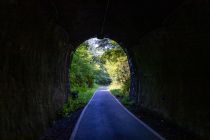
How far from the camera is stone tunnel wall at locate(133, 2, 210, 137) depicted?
834cm

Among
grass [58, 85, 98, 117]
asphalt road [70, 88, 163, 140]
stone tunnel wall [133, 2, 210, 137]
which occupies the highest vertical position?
stone tunnel wall [133, 2, 210, 137]

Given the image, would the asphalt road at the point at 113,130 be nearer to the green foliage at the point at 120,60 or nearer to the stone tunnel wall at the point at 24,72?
the stone tunnel wall at the point at 24,72

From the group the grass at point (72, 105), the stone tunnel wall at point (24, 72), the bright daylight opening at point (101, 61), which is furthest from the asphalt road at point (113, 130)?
the bright daylight opening at point (101, 61)

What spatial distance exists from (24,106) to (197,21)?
524 centimetres

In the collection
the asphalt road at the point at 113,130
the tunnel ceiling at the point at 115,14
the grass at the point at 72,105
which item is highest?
the tunnel ceiling at the point at 115,14

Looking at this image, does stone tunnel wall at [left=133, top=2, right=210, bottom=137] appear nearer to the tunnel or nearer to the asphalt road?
the tunnel

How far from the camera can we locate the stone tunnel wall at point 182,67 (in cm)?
834

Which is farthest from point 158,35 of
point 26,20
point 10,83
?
point 10,83

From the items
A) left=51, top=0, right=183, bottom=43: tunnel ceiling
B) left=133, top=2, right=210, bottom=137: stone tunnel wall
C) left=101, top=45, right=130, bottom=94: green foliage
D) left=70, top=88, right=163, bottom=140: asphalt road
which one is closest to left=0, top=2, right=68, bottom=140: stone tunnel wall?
left=51, top=0, right=183, bottom=43: tunnel ceiling

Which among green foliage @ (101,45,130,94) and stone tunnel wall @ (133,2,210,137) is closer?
stone tunnel wall @ (133,2,210,137)

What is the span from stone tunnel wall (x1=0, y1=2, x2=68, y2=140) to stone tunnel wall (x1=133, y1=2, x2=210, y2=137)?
4486 millimetres

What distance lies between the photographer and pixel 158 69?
545 inches

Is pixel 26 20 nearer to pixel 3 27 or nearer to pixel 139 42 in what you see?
pixel 3 27

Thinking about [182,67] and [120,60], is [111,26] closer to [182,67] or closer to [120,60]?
[182,67]
